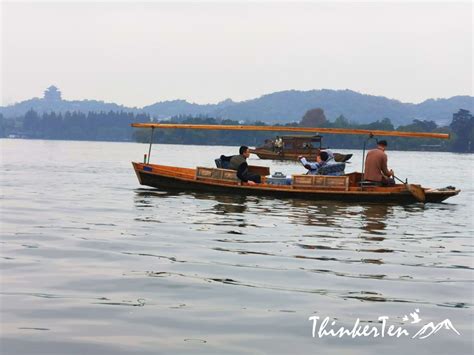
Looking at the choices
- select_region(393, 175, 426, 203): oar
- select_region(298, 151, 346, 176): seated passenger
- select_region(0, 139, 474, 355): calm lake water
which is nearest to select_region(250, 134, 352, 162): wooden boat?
select_region(298, 151, 346, 176): seated passenger

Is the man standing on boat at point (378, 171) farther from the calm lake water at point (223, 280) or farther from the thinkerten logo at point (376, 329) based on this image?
the thinkerten logo at point (376, 329)

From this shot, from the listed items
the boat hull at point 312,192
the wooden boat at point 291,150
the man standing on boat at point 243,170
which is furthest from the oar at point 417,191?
the wooden boat at point 291,150

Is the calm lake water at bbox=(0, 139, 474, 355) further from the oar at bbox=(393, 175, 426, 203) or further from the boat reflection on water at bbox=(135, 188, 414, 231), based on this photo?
the oar at bbox=(393, 175, 426, 203)

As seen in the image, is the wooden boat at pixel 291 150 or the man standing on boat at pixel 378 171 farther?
the wooden boat at pixel 291 150

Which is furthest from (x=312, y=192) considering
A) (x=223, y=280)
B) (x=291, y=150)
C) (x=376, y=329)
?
(x=291, y=150)

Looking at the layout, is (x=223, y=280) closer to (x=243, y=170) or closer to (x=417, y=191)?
(x=243, y=170)

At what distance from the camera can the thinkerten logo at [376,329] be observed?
28.1ft

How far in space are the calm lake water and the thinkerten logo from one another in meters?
0.10

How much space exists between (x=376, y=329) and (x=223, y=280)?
10.3 feet

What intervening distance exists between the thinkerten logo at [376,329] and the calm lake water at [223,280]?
0.32 feet

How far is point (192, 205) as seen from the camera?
78.2ft

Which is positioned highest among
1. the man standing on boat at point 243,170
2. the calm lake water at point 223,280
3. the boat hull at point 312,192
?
the man standing on boat at point 243,170

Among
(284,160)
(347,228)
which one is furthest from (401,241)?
(284,160)

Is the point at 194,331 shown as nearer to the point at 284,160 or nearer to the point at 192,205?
the point at 192,205
